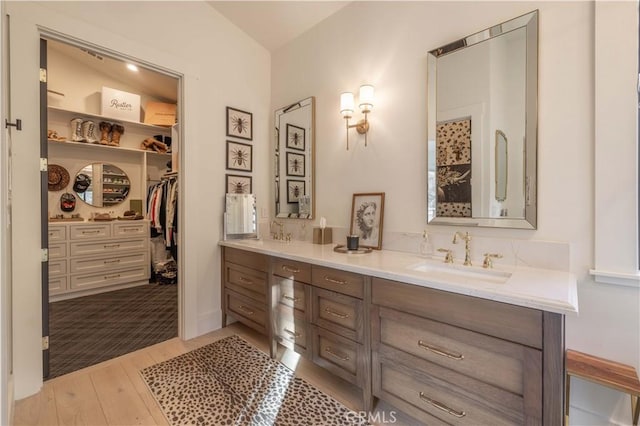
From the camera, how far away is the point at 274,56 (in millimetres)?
3133

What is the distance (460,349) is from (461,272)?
51 cm

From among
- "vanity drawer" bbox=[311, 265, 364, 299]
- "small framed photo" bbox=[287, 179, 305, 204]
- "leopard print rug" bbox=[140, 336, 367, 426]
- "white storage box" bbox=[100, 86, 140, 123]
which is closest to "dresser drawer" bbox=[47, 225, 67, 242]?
"white storage box" bbox=[100, 86, 140, 123]

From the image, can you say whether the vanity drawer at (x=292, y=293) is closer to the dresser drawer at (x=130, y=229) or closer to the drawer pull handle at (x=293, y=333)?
the drawer pull handle at (x=293, y=333)

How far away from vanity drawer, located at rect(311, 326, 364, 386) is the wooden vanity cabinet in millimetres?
123

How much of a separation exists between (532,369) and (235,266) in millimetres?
2200

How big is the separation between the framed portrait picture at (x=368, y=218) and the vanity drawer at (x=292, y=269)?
583mm

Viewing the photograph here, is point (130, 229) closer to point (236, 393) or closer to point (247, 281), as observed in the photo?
point (247, 281)

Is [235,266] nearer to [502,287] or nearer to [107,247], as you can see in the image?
[502,287]

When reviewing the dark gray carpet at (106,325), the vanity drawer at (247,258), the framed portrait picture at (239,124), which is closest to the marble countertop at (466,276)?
the vanity drawer at (247,258)

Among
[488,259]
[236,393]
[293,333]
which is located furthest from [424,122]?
[236,393]

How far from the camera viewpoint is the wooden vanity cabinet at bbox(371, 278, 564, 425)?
1.05m

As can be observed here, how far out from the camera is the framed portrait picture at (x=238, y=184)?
2807 millimetres

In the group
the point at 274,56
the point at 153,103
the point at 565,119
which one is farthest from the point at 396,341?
the point at 153,103

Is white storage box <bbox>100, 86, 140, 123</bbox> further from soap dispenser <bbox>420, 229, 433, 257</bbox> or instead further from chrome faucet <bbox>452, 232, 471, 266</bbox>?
chrome faucet <bbox>452, 232, 471, 266</bbox>
